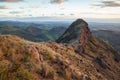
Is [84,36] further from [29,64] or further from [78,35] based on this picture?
[29,64]

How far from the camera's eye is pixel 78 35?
130000 millimetres

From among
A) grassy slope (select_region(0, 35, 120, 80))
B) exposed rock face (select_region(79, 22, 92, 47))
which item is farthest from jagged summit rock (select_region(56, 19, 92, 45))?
grassy slope (select_region(0, 35, 120, 80))

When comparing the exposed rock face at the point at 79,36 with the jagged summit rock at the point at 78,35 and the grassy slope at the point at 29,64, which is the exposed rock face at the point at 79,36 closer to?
the jagged summit rock at the point at 78,35

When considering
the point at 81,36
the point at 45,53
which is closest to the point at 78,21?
the point at 81,36

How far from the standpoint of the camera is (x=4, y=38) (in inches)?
2507

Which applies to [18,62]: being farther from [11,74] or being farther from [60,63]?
[60,63]

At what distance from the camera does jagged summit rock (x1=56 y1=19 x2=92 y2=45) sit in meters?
123

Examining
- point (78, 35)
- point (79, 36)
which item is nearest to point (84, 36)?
point (78, 35)

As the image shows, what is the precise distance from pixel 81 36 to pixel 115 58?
23.1m

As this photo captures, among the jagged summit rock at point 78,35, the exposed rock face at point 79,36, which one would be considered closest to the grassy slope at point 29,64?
the exposed rock face at point 79,36

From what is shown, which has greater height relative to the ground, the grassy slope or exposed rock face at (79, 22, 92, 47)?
the grassy slope

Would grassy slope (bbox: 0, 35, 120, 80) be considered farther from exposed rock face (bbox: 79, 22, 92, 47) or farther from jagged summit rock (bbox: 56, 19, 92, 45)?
exposed rock face (bbox: 79, 22, 92, 47)

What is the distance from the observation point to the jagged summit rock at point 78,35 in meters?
123

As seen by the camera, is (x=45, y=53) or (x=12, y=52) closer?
(x=12, y=52)
